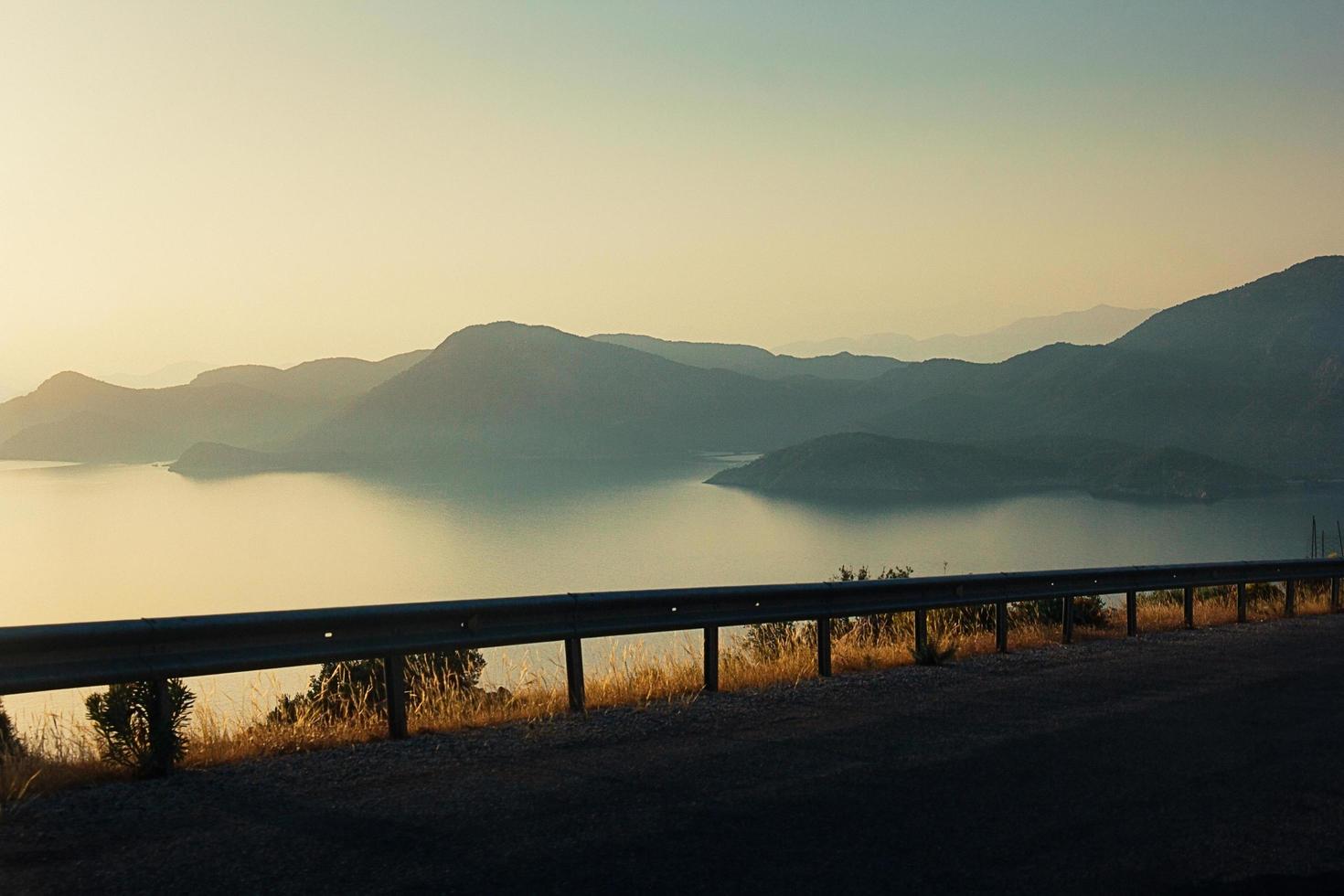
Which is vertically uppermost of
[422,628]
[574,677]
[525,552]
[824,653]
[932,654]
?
[422,628]

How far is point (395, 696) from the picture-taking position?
750cm

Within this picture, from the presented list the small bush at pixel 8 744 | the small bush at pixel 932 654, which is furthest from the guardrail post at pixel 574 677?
the small bush at pixel 932 654

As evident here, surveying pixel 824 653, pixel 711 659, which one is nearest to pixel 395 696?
pixel 711 659

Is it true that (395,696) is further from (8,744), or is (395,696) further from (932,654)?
(932,654)

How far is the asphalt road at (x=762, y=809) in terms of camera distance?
4.80 meters

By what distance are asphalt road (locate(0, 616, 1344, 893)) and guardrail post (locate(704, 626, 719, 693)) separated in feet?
2.09

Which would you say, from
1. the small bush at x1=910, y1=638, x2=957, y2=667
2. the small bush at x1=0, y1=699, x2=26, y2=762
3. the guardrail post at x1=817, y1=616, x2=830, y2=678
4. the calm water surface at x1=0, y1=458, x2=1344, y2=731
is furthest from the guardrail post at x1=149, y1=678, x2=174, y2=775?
the calm water surface at x1=0, y1=458, x2=1344, y2=731

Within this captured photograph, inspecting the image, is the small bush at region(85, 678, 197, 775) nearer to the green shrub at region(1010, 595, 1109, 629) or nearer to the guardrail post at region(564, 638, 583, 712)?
the guardrail post at region(564, 638, 583, 712)

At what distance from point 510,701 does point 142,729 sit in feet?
9.18

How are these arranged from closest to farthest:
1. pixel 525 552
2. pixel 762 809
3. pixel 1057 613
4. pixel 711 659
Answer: pixel 762 809 < pixel 711 659 < pixel 1057 613 < pixel 525 552

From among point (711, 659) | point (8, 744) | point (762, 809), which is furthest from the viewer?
point (711, 659)

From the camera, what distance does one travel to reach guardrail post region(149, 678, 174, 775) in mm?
6492

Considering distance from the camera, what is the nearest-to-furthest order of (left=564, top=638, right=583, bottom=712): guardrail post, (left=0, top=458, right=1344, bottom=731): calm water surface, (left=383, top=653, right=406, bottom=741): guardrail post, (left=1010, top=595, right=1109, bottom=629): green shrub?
1. (left=383, top=653, right=406, bottom=741): guardrail post
2. (left=564, top=638, right=583, bottom=712): guardrail post
3. (left=1010, top=595, right=1109, bottom=629): green shrub
4. (left=0, top=458, right=1344, bottom=731): calm water surface

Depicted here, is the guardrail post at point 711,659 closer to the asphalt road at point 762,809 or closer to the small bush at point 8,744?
the asphalt road at point 762,809
